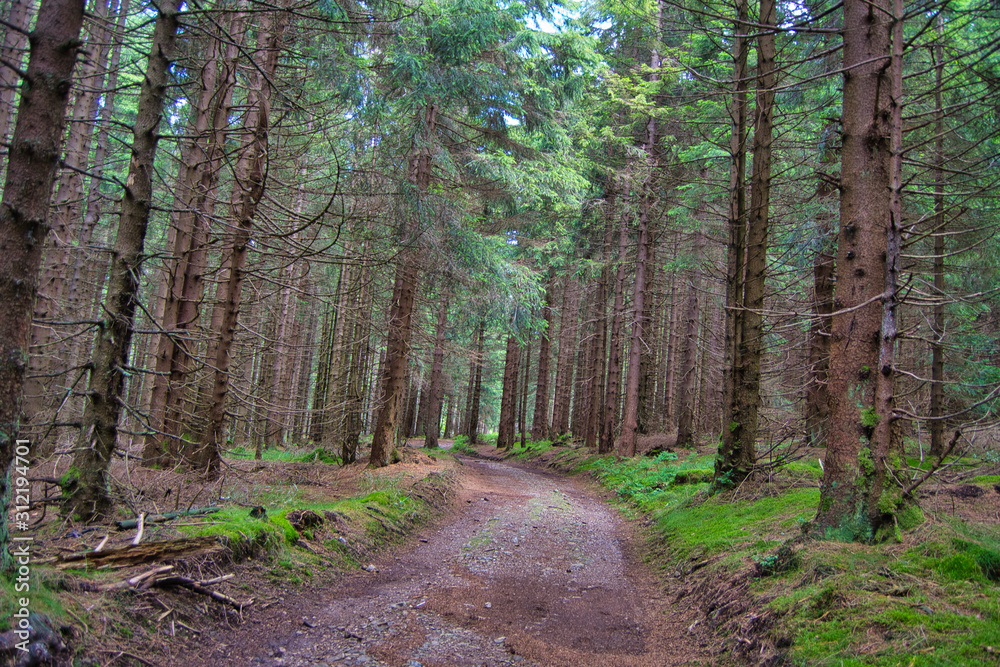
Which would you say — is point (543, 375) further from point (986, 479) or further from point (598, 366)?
point (986, 479)

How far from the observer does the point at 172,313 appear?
346 inches

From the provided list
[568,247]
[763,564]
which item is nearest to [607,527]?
[763,564]

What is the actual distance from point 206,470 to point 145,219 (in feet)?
16.7

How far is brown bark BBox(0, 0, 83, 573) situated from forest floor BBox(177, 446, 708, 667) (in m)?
1.83

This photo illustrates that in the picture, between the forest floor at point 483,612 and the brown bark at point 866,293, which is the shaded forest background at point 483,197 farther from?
the forest floor at point 483,612

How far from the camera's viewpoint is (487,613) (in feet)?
16.4

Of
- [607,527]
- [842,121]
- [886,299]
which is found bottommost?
[607,527]

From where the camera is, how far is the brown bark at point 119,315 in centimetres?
418

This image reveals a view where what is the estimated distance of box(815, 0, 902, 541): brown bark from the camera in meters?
4.63

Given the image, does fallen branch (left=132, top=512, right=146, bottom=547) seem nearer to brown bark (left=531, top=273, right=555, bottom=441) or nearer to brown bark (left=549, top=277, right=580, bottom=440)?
brown bark (left=531, top=273, right=555, bottom=441)

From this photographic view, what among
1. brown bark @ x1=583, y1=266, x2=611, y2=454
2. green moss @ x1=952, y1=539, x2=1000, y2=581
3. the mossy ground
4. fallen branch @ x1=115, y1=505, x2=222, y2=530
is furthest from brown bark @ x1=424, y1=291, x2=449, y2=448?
green moss @ x1=952, y1=539, x2=1000, y2=581

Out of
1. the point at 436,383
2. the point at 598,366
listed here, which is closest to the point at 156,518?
the point at 598,366

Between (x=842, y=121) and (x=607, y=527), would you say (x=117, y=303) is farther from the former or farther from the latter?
(x=607, y=527)

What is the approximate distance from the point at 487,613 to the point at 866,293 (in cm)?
453
